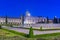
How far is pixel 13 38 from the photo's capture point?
1341 cm

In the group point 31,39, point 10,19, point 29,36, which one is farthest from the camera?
point 10,19

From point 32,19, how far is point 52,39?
58.1m

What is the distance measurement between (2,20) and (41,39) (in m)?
57.3

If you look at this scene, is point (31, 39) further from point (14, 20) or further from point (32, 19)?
point (14, 20)

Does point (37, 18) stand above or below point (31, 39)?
above

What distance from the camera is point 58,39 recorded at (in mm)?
13953

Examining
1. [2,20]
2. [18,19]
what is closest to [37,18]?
[18,19]

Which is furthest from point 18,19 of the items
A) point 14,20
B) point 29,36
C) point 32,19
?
point 29,36

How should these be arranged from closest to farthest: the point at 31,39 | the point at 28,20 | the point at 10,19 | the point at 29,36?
the point at 31,39 < the point at 29,36 < the point at 28,20 < the point at 10,19

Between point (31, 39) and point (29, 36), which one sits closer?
point (31, 39)

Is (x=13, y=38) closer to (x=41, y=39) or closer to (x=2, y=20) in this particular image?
(x=41, y=39)

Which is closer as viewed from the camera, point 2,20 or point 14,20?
point 2,20

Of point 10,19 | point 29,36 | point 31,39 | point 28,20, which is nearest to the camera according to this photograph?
point 31,39

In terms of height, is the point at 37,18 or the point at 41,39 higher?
the point at 37,18
